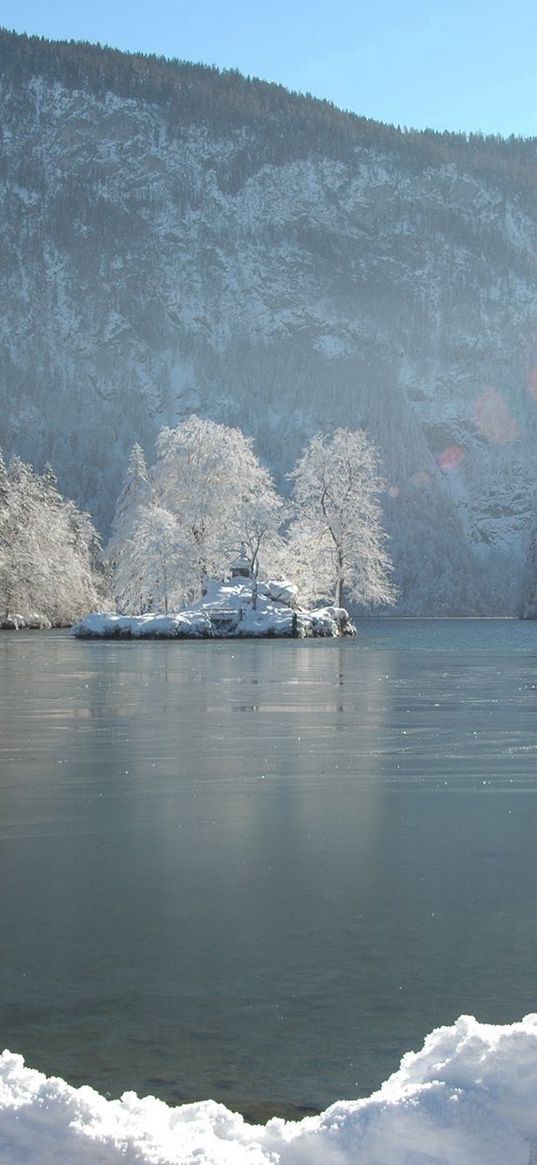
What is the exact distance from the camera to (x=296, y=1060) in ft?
15.5

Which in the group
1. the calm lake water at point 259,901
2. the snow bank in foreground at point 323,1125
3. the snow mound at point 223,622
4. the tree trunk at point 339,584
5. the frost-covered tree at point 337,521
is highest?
the frost-covered tree at point 337,521

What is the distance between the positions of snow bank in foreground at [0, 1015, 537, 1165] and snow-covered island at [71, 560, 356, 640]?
57452mm

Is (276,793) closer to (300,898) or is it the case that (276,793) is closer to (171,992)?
(300,898)

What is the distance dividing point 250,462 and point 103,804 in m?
59.9

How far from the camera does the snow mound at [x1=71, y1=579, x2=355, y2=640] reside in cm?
6184

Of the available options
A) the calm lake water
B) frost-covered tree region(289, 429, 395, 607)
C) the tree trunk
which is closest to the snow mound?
the tree trunk

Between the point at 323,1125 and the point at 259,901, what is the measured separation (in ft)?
10.8

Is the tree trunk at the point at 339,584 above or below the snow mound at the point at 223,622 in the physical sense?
above

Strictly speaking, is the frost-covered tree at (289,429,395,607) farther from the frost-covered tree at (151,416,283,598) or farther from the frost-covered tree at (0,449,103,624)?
the frost-covered tree at (0,449,103,624)

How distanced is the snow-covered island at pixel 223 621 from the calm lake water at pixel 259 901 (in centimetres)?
4489

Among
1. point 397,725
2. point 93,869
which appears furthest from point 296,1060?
point 397,725

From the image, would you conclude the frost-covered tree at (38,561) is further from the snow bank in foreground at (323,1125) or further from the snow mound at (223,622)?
the snow bank in foreground at (323,1125)

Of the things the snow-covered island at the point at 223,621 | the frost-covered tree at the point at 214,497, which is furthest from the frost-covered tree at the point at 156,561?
the snow-covered island at the point at 223,621

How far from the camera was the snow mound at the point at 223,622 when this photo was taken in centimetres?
6184
